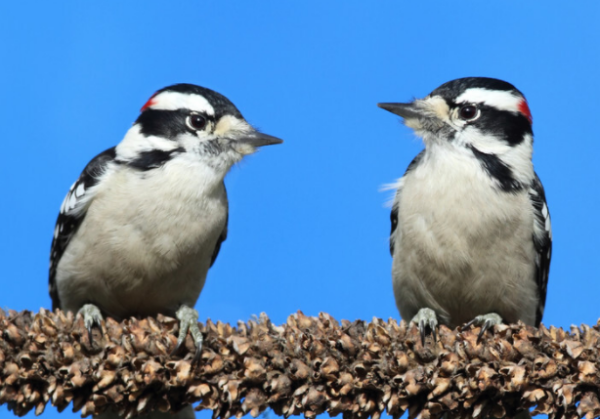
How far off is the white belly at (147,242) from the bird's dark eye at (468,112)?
5.24 feet

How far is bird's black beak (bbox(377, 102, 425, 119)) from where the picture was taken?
5242 millimetres

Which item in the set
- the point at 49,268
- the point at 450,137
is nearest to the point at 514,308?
the point at 450,137

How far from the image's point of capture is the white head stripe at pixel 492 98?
5219 mm

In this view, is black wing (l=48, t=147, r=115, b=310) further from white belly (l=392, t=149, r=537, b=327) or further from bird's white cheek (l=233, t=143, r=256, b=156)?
white belly (l=392, t=149, r=537, b=327)

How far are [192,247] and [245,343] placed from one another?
4.31ft

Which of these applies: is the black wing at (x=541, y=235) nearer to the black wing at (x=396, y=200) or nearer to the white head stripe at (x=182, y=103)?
the black wing at (x=396, y=200)

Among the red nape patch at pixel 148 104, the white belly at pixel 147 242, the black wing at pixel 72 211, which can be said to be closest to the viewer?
the white belly at pixel 147 242

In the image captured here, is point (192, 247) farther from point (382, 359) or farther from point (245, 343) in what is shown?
point (382, 359)

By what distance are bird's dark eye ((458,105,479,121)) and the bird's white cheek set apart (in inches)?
52.7

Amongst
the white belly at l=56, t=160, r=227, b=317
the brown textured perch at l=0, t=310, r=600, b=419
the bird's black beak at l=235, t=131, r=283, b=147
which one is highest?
the bird's black beak at l=235, t=131, r=283, b=147

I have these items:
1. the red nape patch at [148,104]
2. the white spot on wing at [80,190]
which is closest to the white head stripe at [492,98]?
the red nape patch at [148,104]

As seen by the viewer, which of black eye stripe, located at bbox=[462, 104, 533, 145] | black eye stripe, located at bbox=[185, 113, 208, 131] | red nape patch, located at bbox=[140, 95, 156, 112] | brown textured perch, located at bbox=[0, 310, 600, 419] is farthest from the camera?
red nape patch, located at bbox=[140, 95, 156, 112]

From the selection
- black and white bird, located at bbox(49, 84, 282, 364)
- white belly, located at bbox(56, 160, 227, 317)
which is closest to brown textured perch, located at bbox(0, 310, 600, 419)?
black and white bird, located at bbox(49, 84, 282, 364)

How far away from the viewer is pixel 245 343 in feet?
12.8
